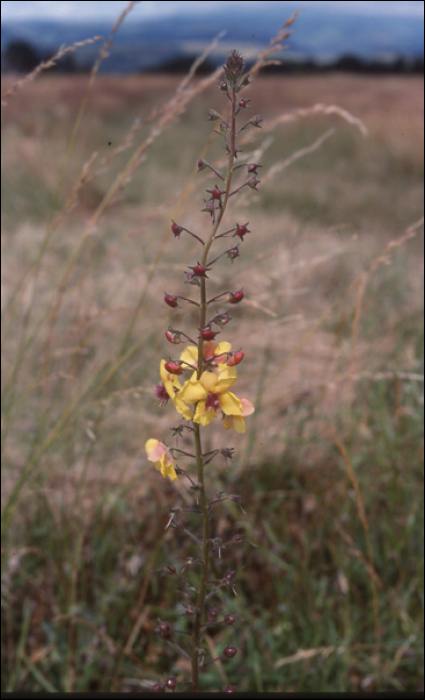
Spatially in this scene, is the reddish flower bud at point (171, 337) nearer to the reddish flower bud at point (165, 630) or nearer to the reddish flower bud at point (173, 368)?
the reddish flower bud at point (173, 368)

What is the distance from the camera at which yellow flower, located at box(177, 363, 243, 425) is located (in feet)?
2.15

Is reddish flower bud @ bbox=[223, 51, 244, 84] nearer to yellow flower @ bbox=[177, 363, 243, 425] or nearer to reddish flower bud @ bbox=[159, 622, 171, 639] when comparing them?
yellow flower @ bbox=[177, 363, 243, 425]

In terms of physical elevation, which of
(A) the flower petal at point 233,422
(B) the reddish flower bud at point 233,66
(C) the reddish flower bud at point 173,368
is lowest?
(A) the flower petal at point 233,422

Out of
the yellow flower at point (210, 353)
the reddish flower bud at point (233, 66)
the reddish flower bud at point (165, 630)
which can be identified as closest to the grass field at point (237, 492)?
the reddish flower bud at point (165, 630)

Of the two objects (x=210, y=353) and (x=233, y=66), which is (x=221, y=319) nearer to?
(x=210, y=353)

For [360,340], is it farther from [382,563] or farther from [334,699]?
[334,699]

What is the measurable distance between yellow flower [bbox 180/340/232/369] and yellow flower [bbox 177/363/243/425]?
3 centimetres

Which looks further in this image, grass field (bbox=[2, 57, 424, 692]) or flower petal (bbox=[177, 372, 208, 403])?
grass field (bbox=[2, 57, 424, 692])

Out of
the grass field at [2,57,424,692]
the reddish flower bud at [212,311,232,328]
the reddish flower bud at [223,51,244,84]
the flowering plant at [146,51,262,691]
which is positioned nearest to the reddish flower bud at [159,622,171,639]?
the flowering plant at [146,51,262,691]

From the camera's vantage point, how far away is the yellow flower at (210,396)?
657 millimetres

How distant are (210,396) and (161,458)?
0.34ft

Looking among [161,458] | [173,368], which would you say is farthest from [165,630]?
[173,368]

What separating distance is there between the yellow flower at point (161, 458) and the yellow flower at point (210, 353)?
107 mm

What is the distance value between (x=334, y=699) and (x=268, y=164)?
21.3 ft
